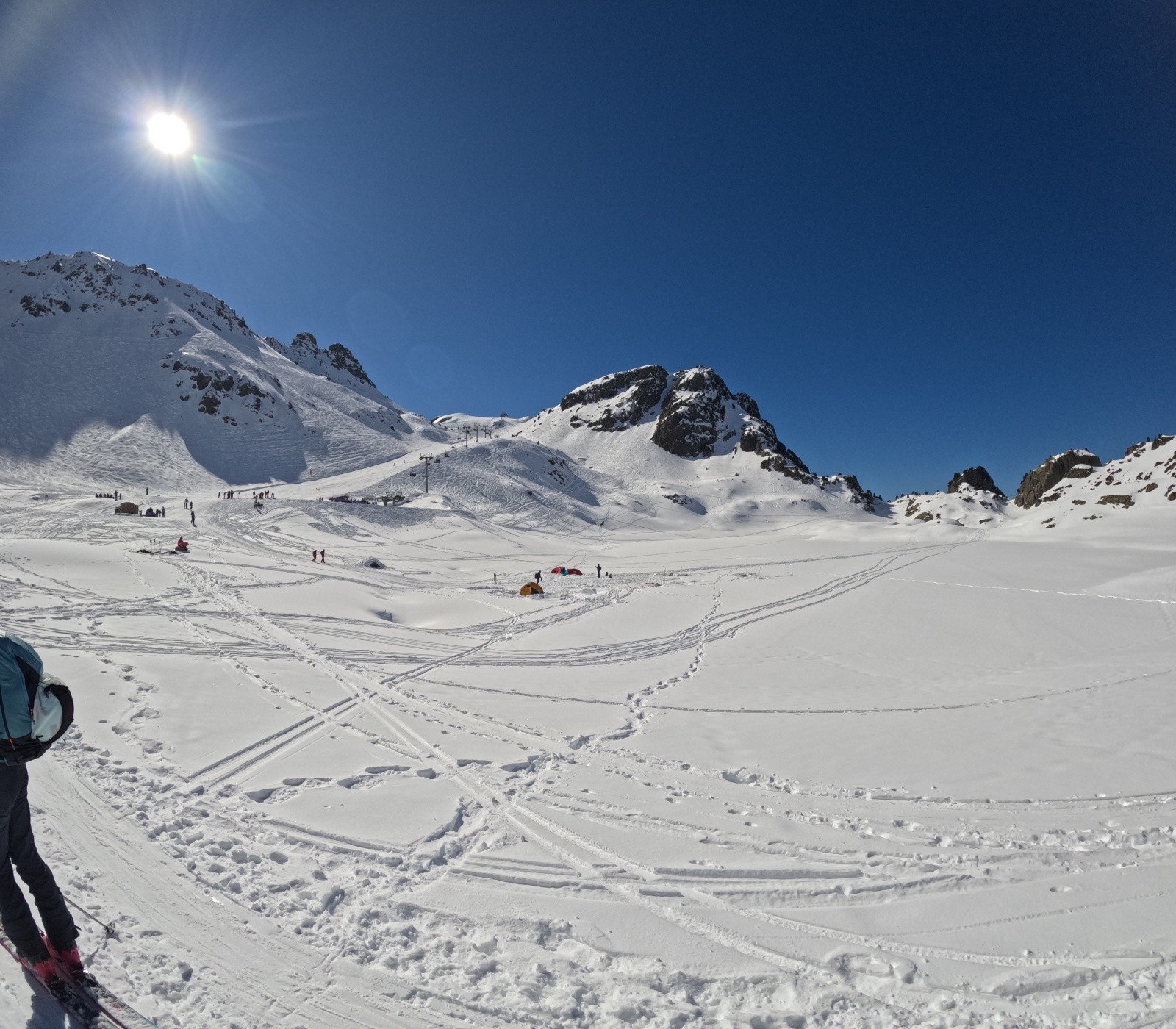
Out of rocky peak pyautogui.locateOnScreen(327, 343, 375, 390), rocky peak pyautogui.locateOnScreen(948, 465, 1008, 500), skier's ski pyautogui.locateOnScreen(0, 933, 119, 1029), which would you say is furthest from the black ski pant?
rocky peak pyautogui.locateOnScreen(327, 343, 375, 390)

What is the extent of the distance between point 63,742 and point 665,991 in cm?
766

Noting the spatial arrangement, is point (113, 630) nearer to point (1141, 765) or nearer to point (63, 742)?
point (63, 742)

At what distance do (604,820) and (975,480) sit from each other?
16755 centimetres

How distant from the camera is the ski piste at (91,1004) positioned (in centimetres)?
311

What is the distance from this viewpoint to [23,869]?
320 centimetres

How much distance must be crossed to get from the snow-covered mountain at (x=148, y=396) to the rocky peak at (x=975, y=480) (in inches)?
5327

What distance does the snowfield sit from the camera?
3.66 meters

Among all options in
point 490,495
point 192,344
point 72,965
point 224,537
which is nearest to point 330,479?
point 490,495

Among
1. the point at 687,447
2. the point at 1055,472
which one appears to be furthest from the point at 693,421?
the point at 1055,472

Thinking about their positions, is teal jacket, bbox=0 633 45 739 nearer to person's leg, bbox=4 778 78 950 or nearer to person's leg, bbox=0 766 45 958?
person's leg, bbox=0 766 45 958

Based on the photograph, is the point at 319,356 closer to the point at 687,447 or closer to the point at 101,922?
the point at 687,447

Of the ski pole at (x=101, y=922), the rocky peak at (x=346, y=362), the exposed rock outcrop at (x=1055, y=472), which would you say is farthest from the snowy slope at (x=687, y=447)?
the ski pole at (x=101, y=922)

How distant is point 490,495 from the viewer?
72375mm

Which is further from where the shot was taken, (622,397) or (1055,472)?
(622,397)
